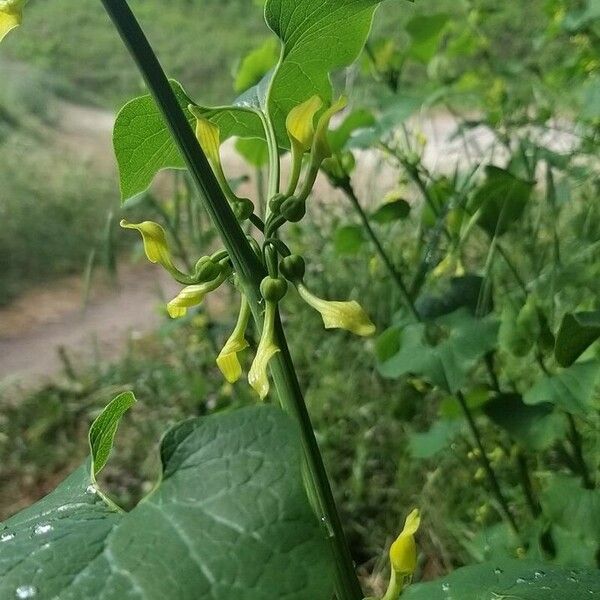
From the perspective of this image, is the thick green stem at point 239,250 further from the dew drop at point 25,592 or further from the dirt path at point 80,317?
the dirt path at point 80,317

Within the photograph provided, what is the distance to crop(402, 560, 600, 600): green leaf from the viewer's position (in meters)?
0.29

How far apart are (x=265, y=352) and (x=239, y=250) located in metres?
0.03

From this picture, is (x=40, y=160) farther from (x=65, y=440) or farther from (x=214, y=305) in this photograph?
(x=65, y=440)

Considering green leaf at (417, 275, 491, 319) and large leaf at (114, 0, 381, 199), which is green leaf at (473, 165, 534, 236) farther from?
large leaf at (114, 0, 381, 199)

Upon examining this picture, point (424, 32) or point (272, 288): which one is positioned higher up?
point (424, 32)

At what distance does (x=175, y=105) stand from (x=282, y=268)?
0.06 meters

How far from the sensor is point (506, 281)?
113 centimetres

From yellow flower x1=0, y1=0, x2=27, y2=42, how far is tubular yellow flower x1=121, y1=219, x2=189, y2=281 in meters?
0.07

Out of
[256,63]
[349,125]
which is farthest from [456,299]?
[256,63]

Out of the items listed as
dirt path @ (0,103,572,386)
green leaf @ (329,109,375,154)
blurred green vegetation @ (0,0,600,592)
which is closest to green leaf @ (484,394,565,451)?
blurred green vegetation @ (0,0,600,592)

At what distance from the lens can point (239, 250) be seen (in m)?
0.27

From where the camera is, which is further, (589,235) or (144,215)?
(144,215)

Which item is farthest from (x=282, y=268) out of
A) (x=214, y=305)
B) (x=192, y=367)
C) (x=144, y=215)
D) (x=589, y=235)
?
(x=144, y=215)

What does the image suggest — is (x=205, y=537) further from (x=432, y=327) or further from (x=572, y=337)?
(x=432, y=327)
